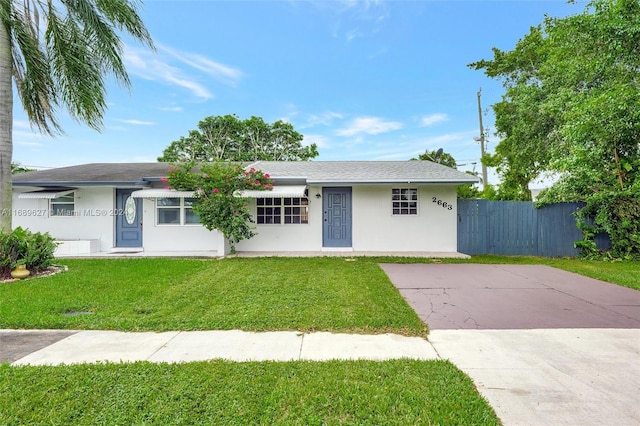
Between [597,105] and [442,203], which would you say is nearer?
[597,105]

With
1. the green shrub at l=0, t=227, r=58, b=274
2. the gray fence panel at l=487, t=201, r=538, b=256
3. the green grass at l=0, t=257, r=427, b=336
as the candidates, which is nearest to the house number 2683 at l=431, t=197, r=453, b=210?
the gray fence panel at l=487, t=201, r=538, b=256

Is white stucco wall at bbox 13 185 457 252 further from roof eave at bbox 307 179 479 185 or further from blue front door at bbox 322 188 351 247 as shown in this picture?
roof eave at bbox 307 179 479 185

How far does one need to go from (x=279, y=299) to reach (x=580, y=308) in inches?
220

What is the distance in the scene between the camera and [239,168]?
34.0 feet

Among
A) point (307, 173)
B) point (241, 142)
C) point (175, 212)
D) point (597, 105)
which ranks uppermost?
point (241, 142)

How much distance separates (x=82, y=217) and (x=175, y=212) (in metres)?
3.61

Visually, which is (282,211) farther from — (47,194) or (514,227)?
(514,227)

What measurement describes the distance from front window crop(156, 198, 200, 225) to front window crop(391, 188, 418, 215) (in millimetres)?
7986

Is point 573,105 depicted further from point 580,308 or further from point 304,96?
point 304,96

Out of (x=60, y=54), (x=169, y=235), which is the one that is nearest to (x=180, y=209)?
(x=169, y=235)

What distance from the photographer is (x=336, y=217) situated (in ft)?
39.4

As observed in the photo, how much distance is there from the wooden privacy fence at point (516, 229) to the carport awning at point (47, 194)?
15640 mm

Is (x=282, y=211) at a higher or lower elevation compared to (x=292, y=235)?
higher

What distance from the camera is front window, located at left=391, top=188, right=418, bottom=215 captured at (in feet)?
39.1
